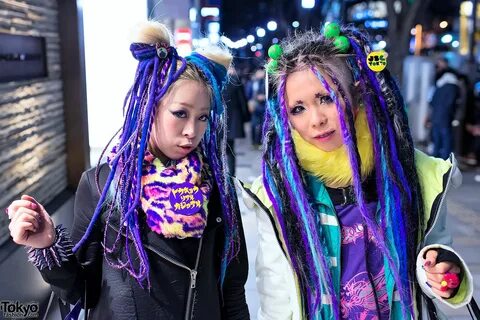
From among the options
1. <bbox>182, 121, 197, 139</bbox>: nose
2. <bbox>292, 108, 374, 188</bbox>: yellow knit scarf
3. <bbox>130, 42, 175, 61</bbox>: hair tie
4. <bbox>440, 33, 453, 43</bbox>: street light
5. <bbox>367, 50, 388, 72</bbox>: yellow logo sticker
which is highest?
<bbox>440, 33, 453, 43</bbox>: street light

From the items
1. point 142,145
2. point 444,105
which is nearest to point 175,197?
point 142,145

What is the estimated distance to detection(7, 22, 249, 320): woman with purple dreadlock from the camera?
164 cm

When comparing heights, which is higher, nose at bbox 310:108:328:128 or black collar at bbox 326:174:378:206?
nose at bbox 310:108:328:128

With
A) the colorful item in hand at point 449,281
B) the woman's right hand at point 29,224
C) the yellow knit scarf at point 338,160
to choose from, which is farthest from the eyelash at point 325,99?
the woman's right hand at point 29,224

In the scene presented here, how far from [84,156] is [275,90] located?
11.2 ft

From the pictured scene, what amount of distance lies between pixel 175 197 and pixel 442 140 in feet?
26.8

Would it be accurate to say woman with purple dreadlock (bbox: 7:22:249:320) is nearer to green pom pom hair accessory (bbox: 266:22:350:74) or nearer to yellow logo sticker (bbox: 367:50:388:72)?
green pom pom hair accessory (bbox: 266:22:350:74)

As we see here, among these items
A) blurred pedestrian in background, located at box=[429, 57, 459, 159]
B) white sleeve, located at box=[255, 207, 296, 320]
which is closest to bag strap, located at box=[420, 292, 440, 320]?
white sleeve, located at box=[255, 207, 296, 320]

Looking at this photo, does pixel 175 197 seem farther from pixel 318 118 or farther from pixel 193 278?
pixel 318 118

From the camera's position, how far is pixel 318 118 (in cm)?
170

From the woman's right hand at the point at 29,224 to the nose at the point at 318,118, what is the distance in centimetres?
89

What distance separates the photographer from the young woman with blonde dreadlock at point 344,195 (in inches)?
66.4

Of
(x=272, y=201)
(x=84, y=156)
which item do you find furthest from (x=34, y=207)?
(x=84, y=156)

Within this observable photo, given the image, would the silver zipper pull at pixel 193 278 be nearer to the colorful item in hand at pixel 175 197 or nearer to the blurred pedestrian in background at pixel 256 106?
the colorful item in hand at pixel 175 197
